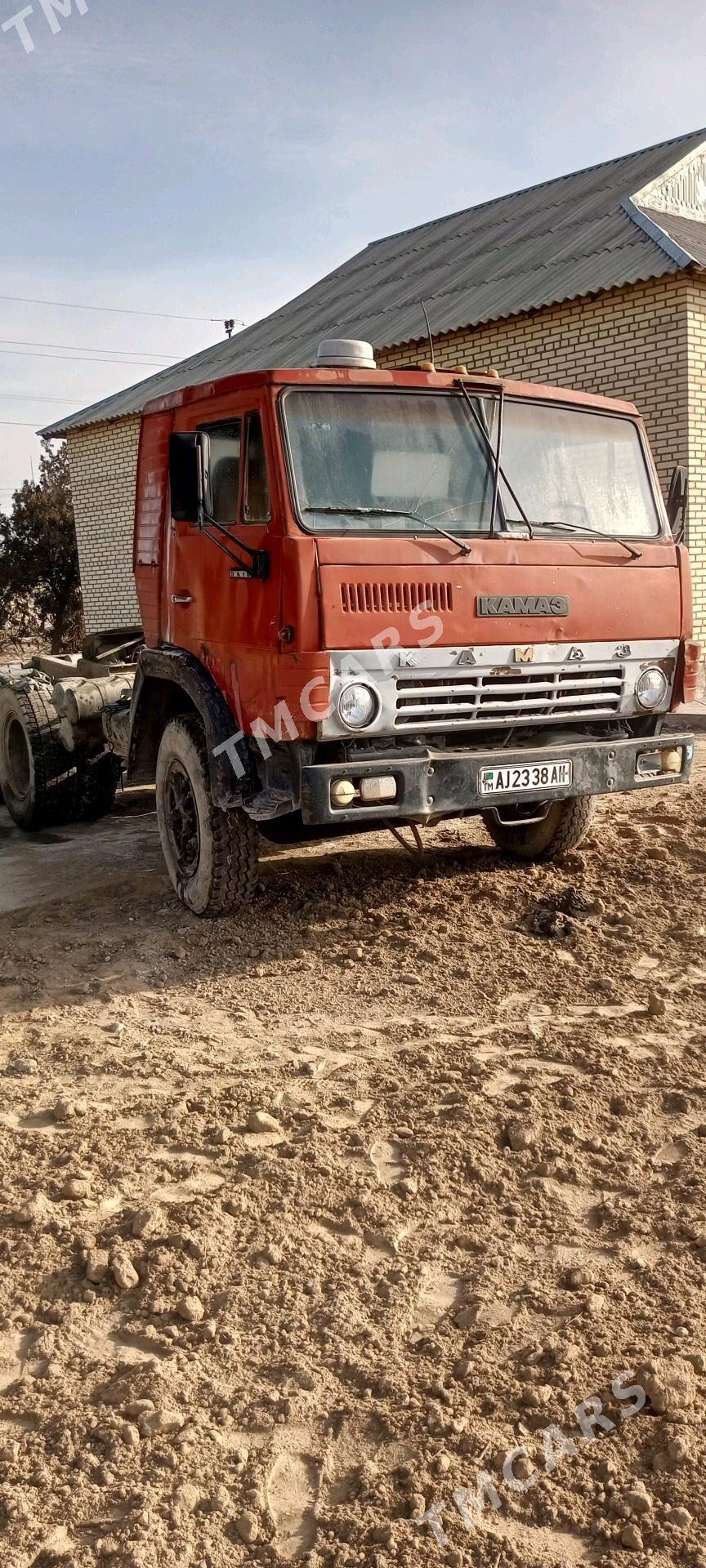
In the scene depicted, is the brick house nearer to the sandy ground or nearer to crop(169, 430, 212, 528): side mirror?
crop(169, 430, 212, 528): side mirror

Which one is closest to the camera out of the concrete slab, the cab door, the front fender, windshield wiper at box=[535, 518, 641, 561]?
the cab door

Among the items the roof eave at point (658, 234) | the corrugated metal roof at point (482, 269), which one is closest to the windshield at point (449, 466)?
the roof eave at point (658, 234)

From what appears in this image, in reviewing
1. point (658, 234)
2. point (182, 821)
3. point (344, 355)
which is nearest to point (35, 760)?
point (182, 821)

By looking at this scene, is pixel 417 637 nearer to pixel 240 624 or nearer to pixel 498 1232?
pixel 240 624

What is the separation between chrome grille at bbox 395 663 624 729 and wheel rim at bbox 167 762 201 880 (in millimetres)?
1236

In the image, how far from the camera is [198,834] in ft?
17.8

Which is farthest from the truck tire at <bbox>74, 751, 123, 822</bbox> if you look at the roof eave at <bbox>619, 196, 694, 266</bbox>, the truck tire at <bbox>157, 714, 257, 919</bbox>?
the roof eave at <bbox>619, 196, 694, 266</bbox>

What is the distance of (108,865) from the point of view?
22.5ft

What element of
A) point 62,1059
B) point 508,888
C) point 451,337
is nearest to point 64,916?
point 62,1059

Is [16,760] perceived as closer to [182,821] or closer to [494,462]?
[182,821]

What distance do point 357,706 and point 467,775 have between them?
0.56 meters

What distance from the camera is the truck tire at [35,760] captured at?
787cm

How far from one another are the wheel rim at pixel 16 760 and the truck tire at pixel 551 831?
3527mm

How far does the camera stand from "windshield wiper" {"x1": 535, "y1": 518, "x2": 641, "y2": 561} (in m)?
5.24
